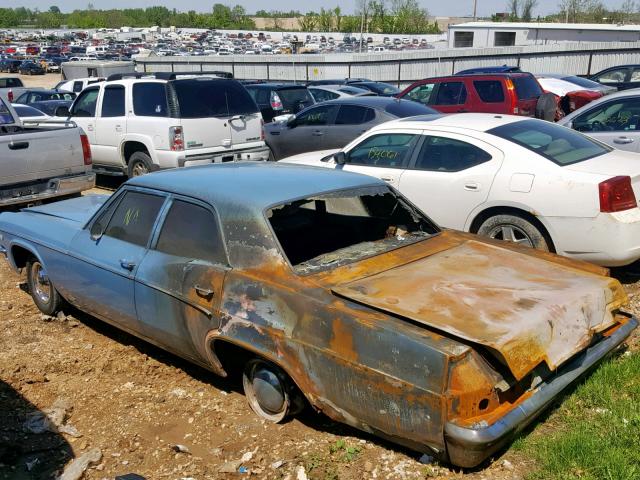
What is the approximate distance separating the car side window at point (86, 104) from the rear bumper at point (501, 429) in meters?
9.87

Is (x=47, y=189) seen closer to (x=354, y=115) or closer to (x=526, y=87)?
(x=354, y=115)

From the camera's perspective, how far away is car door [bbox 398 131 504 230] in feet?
20.5

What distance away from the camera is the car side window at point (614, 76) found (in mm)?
A: 19672

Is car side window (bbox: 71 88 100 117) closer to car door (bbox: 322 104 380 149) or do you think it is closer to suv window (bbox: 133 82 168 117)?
suv window (bbox: 133 82 168 117)

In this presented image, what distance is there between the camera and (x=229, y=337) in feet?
12.6

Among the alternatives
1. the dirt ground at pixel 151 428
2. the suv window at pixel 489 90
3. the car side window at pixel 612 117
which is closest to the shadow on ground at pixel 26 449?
the dirt ground at pixel 151 428

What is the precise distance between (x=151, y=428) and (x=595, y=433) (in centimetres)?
264

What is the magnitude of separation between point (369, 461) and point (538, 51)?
93.7 ft

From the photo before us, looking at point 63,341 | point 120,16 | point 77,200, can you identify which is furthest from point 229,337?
point 120,16

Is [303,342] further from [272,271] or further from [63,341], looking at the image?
[63,341]

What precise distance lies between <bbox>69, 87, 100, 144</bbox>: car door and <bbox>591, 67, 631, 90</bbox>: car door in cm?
1480

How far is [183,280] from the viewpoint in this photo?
4172mm

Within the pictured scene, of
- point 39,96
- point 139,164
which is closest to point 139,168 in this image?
point 139,164

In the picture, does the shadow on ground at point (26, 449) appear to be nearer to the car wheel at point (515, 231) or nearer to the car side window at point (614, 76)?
the car wheel at point (515, 231)
